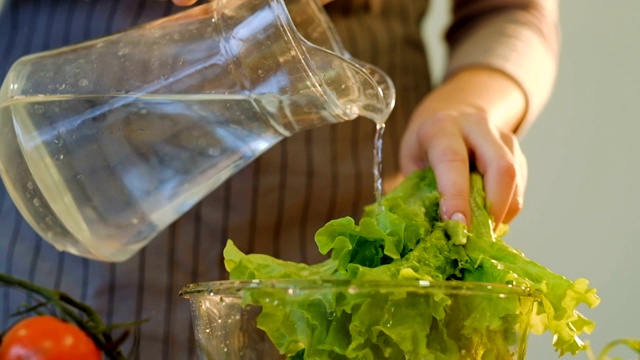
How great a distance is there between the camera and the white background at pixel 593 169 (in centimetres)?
163

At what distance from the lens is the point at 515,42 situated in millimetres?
953

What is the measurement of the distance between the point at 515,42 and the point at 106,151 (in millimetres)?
537

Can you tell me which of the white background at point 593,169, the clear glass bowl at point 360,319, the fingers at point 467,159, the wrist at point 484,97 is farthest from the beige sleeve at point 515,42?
the white background at point 593,169

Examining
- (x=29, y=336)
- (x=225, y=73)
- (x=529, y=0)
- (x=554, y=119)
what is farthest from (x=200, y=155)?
(x=554, y=119)

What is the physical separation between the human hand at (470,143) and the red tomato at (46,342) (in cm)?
31

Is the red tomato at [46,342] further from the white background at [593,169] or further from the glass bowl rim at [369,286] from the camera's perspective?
the white background at [593,169]

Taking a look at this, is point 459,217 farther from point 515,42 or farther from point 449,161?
point 515,42

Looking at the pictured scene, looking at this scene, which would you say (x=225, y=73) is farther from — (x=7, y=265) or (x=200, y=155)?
(x=7, y=265)

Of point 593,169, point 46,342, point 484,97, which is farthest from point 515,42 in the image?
point 593,169

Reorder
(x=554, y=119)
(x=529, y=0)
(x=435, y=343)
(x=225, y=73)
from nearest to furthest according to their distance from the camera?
(x=435, y=343)
(x=225, y=73)
(x=529, y=0)
(x=554, y=119)

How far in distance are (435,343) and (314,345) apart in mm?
70

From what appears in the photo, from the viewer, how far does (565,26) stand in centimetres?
171

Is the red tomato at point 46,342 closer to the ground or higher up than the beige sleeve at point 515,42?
closer to the ground

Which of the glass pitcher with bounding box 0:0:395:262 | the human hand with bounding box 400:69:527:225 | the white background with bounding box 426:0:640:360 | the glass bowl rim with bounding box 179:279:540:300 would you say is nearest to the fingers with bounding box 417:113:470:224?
the human hand with bounding box 400:69:527:225
